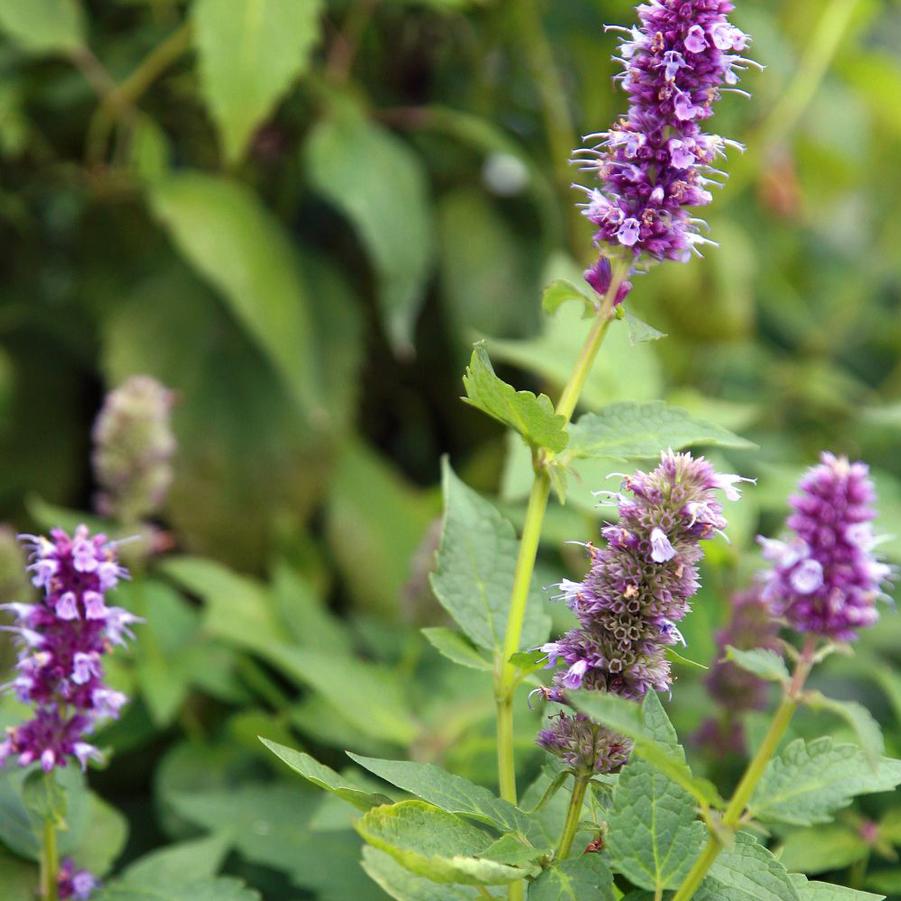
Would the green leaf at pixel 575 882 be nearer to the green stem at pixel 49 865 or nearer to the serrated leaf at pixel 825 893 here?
the serrated leaf at pixel 825 893

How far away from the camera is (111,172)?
1.58 m

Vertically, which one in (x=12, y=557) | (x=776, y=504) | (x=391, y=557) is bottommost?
(x=12, y=557)

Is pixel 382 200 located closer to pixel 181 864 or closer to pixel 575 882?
pixel 181 864

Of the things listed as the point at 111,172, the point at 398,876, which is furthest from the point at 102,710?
the point at 111,172

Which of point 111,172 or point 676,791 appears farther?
point 111,172

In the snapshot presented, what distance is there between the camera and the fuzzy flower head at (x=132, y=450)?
1.14m

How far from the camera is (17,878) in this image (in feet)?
→ 2.77

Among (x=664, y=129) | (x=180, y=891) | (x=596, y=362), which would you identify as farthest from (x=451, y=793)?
(x=596, y=362)

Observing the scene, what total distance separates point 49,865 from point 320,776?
0.26 m

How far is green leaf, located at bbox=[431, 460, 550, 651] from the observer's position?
715mm

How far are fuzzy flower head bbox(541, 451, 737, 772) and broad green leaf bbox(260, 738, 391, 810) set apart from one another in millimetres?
123

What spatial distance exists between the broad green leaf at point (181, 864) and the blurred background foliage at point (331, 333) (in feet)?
0.14

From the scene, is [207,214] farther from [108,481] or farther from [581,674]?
[581,674]

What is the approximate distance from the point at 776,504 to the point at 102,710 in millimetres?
855
